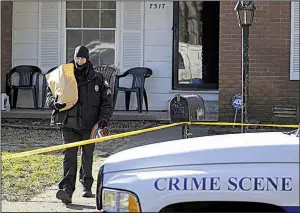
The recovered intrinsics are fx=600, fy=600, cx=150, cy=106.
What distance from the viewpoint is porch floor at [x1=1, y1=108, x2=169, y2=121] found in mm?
13758

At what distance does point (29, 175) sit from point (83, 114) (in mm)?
1870

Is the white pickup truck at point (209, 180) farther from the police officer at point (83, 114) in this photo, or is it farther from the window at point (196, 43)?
the window at point (196, 43)

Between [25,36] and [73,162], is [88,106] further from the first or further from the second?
[25,36]

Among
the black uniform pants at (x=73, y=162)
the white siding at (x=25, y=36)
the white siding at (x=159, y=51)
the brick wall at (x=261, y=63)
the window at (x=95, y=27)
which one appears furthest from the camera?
the white siding at (x=25, y=36)

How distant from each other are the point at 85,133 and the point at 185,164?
10.6ft

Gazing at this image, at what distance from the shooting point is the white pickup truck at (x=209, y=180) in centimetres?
378

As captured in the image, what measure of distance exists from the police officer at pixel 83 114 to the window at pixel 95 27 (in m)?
8.09

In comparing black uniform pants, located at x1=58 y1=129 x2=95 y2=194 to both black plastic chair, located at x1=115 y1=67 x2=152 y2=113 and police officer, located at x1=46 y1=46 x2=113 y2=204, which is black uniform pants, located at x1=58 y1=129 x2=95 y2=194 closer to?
police officer, located at x1=46 y1=46 x2=113 y2=204

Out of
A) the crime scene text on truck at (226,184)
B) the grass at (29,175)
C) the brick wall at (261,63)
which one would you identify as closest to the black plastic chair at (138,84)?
the brick wall at (261,63)

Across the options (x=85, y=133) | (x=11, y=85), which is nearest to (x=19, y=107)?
(x=11, y=85)

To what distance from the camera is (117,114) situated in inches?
550

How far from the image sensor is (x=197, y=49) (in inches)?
578

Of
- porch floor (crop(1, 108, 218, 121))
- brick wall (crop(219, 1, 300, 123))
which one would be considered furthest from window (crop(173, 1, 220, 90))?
brick wall (crop(219, 1, 300, 123))

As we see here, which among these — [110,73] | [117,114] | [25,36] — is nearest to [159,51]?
[110,73]
